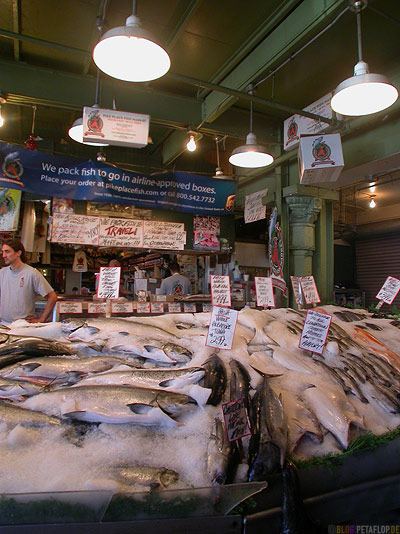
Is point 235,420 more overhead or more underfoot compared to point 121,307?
more underfoot

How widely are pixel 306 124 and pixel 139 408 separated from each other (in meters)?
5.38

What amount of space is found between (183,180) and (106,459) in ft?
19.3

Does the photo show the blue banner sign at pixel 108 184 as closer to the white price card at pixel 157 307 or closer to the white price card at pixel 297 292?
the white price card at pixel 157 307

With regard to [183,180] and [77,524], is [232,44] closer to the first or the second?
[183,180]

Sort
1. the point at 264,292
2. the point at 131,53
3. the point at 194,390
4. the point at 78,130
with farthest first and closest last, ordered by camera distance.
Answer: the point at 78,130, the point at 264,292, the point at 131,53, the point at 194,390

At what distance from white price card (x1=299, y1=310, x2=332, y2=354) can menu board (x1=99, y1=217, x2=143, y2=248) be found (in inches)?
183

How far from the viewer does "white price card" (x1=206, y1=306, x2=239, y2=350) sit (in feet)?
6.94

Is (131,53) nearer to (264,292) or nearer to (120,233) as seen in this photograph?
(264,292)

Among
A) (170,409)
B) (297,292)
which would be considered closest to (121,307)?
(297,292)

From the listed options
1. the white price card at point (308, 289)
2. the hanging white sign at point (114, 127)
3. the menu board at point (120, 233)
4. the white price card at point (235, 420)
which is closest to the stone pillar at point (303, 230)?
the white price card at point (308, 289)

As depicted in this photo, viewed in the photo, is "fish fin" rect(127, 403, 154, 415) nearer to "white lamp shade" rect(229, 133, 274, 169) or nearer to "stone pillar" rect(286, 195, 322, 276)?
"white lamp shade" rect(229, 133, 274, 169)

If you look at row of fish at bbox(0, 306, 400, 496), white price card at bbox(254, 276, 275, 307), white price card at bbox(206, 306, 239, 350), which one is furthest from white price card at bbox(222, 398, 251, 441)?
white price card at bbox(254, 276, 275, 307)

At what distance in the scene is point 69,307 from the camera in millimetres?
5164

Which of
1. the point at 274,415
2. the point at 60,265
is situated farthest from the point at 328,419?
the point at 60,265
